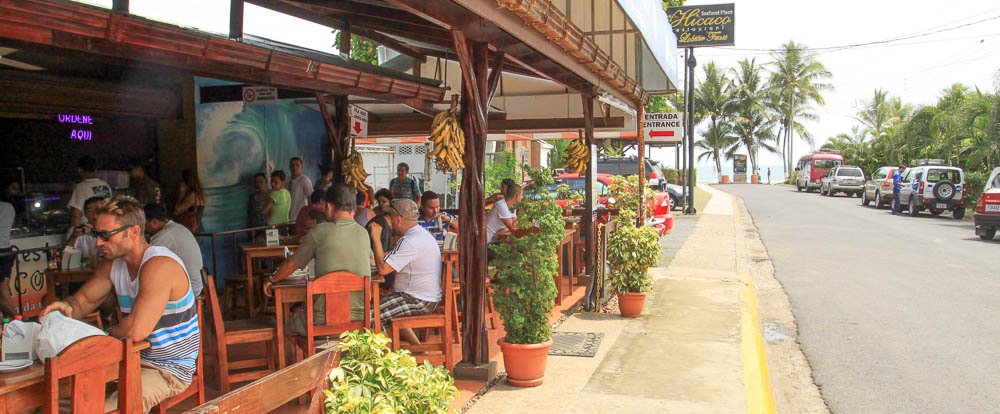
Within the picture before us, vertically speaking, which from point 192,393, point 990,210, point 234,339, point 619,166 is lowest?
point 192,393

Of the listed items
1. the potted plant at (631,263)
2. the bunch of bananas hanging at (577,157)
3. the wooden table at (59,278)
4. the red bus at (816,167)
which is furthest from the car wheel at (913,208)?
the wooden table at (59,278)

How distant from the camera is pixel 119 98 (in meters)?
9.37

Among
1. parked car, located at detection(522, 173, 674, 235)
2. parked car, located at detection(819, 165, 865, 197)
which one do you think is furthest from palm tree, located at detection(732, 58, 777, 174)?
parked car, located at detection(522, 173, 674, 235)

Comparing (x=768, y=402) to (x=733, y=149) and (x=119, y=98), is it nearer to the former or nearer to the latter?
(x=119, y=98)

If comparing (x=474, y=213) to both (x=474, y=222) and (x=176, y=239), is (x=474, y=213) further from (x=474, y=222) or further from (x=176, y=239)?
(x=176, y=239)

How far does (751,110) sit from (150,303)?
213 ft

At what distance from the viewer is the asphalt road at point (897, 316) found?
21.1 ft

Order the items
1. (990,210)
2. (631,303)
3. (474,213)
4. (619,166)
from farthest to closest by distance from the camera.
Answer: (619,166)
(990,210)
(631,303)
(474,213)

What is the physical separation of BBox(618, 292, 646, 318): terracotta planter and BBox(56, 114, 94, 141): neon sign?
6992 mm

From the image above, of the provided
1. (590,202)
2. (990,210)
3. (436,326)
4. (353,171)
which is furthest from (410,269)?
(990,210)

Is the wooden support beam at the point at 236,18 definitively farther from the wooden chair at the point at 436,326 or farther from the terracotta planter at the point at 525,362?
the terracotta planter at the point at 525,362

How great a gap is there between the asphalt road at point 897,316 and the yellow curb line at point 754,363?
471mm

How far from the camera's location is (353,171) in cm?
991

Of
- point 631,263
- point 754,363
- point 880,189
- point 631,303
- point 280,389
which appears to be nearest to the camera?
point 280,389
